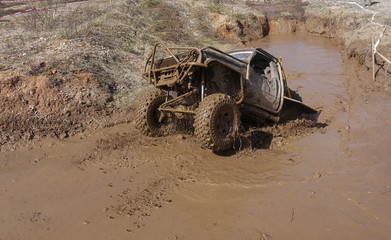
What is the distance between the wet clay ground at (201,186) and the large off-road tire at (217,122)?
476 millimetres

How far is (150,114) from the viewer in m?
5.89

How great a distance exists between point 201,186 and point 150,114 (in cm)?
191

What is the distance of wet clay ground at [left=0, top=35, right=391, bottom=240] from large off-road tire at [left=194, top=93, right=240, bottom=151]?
48 centimetres

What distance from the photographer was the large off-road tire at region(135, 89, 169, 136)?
5.81 m

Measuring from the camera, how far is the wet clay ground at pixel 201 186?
3.70m

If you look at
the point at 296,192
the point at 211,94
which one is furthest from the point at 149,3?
the point at 296,192

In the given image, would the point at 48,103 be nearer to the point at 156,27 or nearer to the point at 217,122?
the point at 217,122

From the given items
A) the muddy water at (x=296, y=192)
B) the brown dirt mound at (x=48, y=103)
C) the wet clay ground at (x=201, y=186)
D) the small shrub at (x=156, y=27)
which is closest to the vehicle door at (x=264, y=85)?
the wet clay ground at (x=201, y=186)

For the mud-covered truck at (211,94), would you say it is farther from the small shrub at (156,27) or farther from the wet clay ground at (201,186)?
the small shrub at (156,27)

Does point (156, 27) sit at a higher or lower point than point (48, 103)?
higher

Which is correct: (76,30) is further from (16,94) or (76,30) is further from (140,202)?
(140,202)

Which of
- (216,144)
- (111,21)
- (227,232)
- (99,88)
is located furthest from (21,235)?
(111,21)

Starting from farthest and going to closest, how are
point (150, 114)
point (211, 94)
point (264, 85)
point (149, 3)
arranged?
1. point (149, 3)
2. point (264, 85)
3. point (150, 114)
4. point (211, 94)

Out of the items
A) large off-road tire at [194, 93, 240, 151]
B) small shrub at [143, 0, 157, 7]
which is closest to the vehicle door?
large off-road tire at [194, 93, 240, 151]
